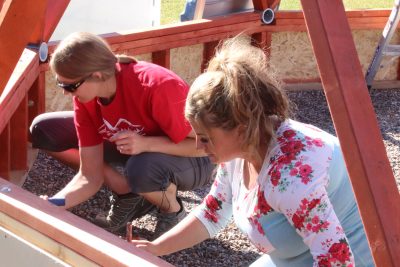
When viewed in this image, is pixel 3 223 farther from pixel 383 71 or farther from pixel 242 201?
pixel 383 71

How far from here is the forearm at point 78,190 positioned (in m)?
2.99

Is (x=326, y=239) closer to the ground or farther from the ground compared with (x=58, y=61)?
closer to the ground

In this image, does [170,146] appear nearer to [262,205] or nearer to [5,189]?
[5,189]

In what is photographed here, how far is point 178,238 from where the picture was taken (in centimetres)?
243

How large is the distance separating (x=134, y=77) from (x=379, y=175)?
5.68 ft

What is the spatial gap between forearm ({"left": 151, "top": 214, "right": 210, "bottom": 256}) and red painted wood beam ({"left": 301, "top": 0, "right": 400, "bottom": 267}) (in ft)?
3.11

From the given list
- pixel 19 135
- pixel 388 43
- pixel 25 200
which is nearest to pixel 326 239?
pixel 25 200

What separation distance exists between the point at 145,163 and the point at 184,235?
819mm

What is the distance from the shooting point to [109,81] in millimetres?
3082

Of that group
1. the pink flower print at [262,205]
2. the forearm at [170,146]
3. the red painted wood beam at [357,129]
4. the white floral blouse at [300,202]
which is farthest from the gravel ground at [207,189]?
the red painted wood beam at [357,129]

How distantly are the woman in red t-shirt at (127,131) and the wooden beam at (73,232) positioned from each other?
1.50ft

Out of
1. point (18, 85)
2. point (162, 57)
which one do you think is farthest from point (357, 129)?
point (162, 57)

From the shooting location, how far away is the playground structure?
61.3 inches

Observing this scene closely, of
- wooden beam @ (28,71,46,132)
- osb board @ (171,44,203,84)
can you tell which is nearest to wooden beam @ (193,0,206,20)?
osb board @ (171,44,203,84)
